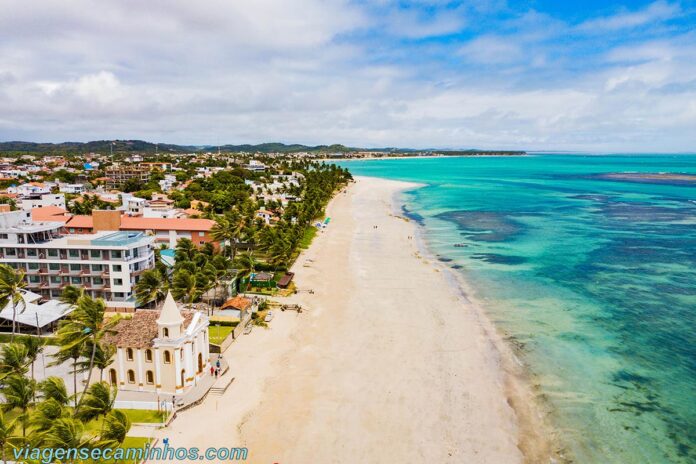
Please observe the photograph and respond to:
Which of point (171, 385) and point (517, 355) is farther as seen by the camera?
point (517, 355)

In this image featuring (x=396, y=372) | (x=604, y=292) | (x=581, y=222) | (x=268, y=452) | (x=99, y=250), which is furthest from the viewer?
(x=581, y=222)

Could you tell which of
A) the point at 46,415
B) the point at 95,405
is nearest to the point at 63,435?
the point at 46,415

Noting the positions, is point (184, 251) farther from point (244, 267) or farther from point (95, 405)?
point (95, 405)

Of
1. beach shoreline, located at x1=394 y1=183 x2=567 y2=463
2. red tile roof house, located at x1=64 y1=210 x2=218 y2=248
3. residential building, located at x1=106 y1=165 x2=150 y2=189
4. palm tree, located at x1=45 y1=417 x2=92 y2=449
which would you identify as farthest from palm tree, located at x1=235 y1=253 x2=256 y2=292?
residential building, located at x1=106 y1=165 x2=150 y2=189

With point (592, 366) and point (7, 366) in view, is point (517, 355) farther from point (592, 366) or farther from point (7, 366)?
point (7, 366)

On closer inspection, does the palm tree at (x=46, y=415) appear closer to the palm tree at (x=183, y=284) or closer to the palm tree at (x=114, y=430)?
the palm tree at (x=114, y=430)

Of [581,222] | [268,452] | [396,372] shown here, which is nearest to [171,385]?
[268,452]

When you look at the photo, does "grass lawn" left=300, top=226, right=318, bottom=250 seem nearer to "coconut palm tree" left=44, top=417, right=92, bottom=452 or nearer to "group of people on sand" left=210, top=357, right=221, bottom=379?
"group of people on sand" left=210, top=357, right=221, bottom=379
